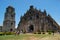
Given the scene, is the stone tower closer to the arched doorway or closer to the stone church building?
the stone church building

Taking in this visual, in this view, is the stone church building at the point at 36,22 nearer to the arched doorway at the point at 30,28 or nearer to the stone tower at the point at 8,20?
the arched doorway at the point at 30,28

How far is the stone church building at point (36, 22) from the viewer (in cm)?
6456

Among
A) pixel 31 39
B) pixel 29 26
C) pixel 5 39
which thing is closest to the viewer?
pixel 5 39

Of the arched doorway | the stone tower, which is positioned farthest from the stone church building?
the stone tower

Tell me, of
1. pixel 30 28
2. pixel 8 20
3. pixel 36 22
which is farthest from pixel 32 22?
pixel 8 20

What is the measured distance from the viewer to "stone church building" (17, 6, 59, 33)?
6456 centimetres

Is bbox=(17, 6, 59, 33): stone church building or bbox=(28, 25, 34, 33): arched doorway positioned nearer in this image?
bbox=(17, 6, 59, 33): stone church building

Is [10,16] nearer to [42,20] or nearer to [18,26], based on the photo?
[18,26]

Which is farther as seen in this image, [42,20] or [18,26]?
[18,26]

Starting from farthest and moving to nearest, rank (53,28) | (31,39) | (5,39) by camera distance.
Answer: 1. (53,28)
2. (31,39)
3. (5,39)

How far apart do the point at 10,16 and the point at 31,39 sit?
3837 cm

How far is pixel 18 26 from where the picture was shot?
71062 mm

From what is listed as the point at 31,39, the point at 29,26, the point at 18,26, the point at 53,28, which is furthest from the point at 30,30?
the point at 31,39

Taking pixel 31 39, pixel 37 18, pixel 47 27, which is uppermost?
pixel 37 18
